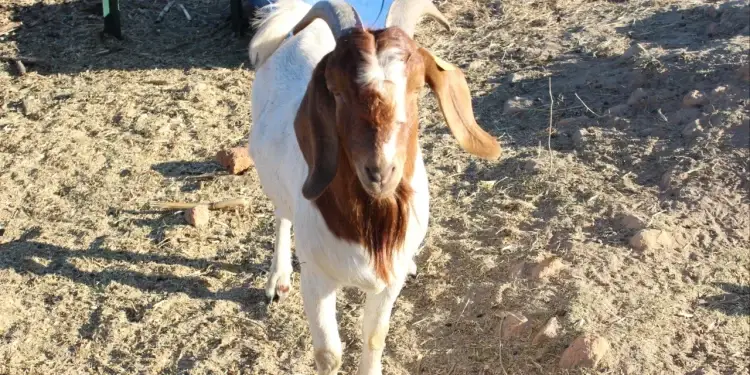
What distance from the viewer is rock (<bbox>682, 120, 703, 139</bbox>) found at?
19.6 ft

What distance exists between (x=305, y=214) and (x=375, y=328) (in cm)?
72

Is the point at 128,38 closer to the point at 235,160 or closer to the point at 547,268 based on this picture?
the point at 235,160

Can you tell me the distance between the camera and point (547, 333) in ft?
15.0

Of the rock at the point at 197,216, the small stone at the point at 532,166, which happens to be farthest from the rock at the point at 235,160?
the small stone at the point at 532,166

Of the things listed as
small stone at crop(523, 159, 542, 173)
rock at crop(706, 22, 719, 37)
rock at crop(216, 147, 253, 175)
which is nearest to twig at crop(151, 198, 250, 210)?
rock at crop(216, 147, 253, 175)

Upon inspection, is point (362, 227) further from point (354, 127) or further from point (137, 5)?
point (137, 5)

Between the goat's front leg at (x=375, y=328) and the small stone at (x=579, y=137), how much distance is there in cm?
252

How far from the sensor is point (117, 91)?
296 inches

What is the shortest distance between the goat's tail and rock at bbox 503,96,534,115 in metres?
2.15

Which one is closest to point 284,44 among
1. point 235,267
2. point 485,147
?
point 235,267

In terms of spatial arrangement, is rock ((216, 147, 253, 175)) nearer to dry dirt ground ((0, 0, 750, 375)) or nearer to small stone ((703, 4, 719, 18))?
dry dirt ground ((0, 0, 750, 375))

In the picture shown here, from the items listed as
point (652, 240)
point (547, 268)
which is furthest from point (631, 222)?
point (547, 268)

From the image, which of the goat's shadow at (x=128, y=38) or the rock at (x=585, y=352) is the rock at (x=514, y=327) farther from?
the goat's shadow at (x=128, y=38)

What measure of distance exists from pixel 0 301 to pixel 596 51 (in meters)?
4.90
